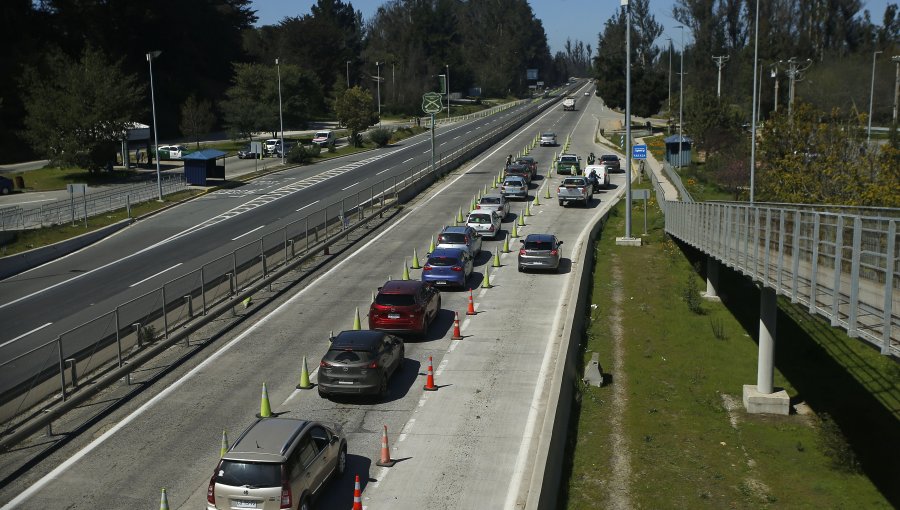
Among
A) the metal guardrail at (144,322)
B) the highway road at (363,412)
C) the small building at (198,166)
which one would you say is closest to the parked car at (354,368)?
the highway road at (363,412)

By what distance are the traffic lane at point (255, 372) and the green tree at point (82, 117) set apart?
34.1 metres

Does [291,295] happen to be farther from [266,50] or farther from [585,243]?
[266,50]

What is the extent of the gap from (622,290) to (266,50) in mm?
123271

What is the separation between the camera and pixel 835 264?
602 inches

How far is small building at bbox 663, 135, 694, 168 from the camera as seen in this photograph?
71.2 metres

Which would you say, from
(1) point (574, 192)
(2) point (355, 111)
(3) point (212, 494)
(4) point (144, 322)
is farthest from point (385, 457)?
(2) point (355, 111)

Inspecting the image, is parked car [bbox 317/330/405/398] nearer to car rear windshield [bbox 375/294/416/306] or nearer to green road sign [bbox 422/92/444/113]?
car rear windshield [bbox 375/294/416/306]

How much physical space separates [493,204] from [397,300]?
20422 mm

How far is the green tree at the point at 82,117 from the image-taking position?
196ft

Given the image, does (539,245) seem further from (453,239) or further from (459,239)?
(453,239)

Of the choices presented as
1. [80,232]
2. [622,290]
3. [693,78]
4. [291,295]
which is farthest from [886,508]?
[693,78]

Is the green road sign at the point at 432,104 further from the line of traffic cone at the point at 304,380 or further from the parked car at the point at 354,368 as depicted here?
the parked car at the point at 354,368

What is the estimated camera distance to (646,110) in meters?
104

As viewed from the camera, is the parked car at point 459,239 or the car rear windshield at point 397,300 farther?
the parked car at point 459,239
